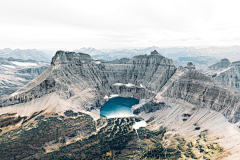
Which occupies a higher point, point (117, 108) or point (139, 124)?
point (139, 124)

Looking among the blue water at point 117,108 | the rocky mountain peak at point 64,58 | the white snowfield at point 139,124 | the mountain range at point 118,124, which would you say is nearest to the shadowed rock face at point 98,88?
the rocky mountain peak at point 64,58

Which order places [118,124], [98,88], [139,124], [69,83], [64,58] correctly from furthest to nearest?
1. [98,88]
2. [64,58]
3. [69,83]
4. [139,124]
5. [118,124]

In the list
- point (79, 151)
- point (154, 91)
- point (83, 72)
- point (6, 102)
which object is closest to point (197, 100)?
point (154, 91)

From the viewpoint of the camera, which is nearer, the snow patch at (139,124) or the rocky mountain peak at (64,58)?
the snow patch at (139,124)

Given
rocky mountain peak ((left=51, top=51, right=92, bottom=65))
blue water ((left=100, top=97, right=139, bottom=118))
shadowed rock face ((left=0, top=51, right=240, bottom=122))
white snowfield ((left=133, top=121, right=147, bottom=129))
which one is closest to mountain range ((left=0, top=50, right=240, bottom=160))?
shadowed rock face ((left=0, top=51, right=240, bottom=122))

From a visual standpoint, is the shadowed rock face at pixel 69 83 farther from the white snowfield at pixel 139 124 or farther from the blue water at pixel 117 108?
the white snowfield at pixel 139 124

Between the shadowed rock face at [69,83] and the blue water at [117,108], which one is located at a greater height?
the shadowed rock face at [69,83]

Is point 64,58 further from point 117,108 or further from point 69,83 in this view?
point 117,108

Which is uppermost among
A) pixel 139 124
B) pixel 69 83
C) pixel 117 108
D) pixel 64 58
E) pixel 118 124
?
pixel 64 58

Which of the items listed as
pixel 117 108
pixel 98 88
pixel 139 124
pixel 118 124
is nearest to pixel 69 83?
pixel 98 88
